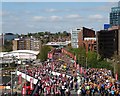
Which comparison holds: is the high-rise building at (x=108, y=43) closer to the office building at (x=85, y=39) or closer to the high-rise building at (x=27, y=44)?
the office building at (x=85, y=39)

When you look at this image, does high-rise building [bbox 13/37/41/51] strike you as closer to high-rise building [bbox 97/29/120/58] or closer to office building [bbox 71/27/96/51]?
office building [bbox 71/27/96/51]

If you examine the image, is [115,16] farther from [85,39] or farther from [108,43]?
[108,43]

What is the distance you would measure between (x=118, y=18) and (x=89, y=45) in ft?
168

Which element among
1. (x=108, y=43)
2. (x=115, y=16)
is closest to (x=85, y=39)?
(x=108, y=43)

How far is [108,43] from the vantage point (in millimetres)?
71125

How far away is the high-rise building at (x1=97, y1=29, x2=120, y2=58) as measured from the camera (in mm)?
64162

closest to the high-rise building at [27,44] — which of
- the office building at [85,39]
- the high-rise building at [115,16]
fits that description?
the office building at [85,39]

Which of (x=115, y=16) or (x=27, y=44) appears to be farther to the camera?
(x=115, y=16)

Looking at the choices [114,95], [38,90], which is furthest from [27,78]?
[114,95]

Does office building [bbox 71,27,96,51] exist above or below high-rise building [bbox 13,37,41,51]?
above

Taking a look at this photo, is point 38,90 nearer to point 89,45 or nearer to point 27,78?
point 27,78

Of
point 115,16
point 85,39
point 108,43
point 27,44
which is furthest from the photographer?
point 115,16

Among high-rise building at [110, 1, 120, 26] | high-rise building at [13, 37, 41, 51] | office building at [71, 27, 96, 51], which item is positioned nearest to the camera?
office building at [71, 27, 96, 51]

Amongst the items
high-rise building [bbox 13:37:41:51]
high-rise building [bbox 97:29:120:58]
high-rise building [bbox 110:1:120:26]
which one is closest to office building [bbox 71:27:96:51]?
high-rise building [bbox 97:29:120:58]
